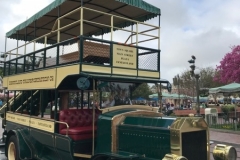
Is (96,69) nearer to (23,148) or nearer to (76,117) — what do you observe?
(76,117)

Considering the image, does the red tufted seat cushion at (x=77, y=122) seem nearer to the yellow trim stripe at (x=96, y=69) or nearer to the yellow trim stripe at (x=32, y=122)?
the yellow trim stripe at (x=32, y=122)

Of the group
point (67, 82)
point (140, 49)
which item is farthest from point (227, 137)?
point (67, 82)

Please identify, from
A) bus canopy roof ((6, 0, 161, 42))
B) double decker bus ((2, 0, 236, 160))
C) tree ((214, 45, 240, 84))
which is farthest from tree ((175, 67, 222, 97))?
double decker bus ((2, 0, 236, 160))

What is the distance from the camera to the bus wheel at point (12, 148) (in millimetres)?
6934

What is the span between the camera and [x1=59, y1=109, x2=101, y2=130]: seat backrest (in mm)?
6129

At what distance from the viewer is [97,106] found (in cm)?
541

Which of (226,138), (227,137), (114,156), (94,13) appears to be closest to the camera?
(114,156)

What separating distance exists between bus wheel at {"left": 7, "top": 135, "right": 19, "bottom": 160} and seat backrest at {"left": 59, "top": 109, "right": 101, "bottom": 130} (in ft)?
5.69

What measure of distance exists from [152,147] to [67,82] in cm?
301

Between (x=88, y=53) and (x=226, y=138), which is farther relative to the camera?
(x=226, y=138)

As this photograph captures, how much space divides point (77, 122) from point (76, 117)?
0.47 feet

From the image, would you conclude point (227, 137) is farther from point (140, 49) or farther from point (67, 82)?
point (67, 82)

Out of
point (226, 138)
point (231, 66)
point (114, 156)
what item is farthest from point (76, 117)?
point (231, 66)

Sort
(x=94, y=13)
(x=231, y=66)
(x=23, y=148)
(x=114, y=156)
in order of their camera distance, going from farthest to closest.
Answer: (x=231, y=66) < (x=94, y=13) < (x=23, y=148) < (x=114, y=156)
